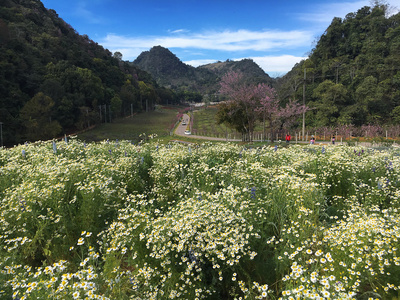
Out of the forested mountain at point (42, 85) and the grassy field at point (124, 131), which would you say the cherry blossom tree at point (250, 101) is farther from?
the forested mountain at point (42, 85)

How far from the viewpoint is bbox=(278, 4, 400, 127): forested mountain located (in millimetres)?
45969

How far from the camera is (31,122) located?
3709 cm

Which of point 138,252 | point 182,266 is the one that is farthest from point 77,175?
point 182,266

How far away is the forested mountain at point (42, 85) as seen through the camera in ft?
126

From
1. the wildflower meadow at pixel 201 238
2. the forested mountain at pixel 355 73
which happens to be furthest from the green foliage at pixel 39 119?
the forested mountain at pixel 355 73

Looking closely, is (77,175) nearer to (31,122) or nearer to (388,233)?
(388,233)

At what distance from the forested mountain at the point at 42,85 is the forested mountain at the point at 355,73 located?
43119 millimetres

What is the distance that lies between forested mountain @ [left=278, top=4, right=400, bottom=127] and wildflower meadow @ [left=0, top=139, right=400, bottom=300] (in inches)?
1398

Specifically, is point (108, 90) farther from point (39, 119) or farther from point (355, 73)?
point (355, 73)

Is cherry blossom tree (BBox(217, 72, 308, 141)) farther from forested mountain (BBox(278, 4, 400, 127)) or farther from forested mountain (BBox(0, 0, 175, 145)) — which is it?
forested mountain (BBox(0, 0, 175, 145))

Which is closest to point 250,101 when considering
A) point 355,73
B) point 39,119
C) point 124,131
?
point 39,119

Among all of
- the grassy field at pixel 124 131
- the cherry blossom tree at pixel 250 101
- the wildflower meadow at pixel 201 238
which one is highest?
the cherry blossom tree at pixel 250 101

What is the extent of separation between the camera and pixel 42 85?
44.8 metres

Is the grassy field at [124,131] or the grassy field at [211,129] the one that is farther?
the grassy field at [211,129]
